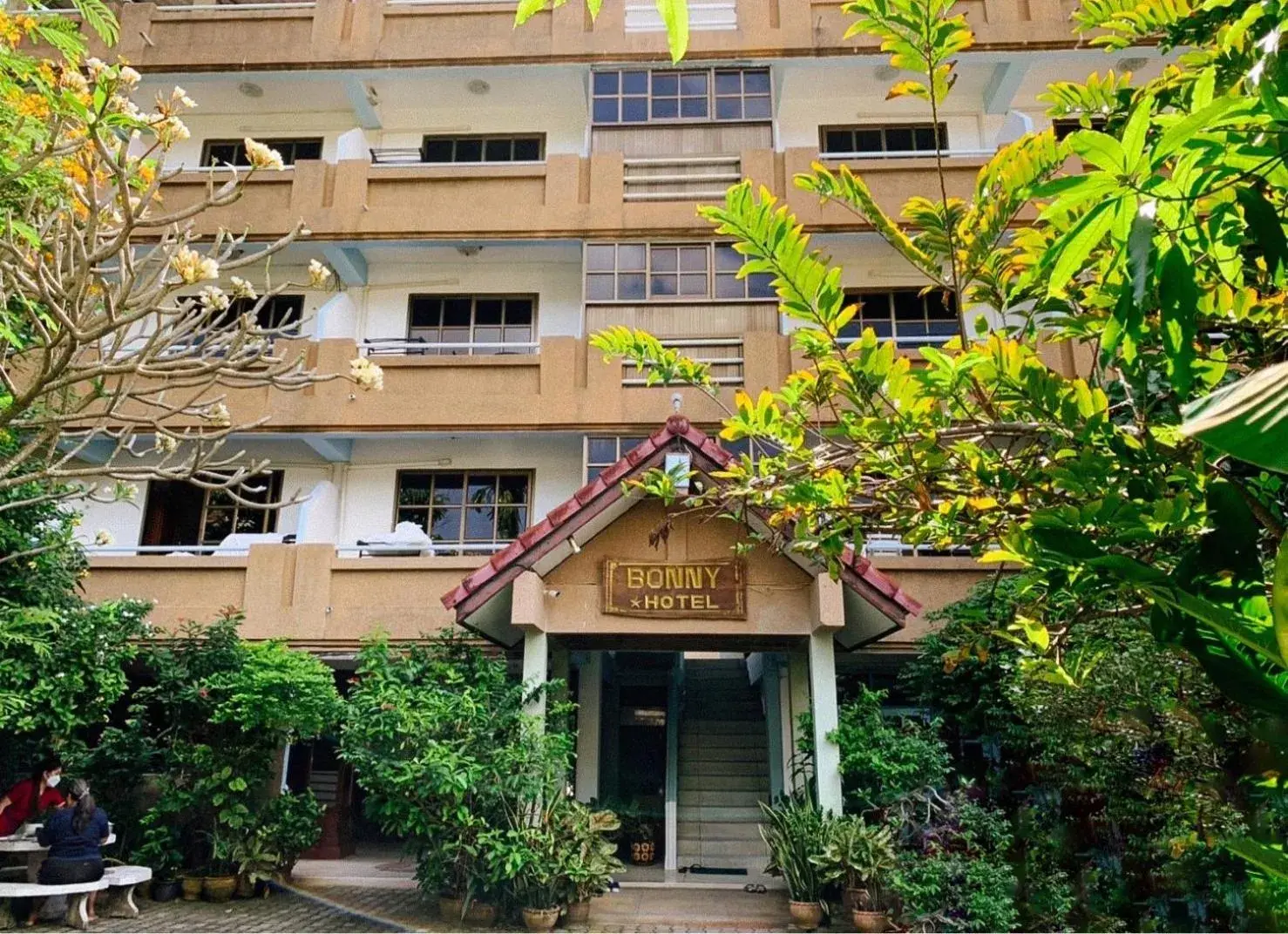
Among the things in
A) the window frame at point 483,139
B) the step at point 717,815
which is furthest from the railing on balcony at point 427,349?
the step at point 717,815

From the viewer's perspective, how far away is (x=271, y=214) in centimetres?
1320

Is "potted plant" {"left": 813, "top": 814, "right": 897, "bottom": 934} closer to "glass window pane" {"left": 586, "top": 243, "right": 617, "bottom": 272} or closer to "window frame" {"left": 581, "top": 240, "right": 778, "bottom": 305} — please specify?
"window frame" {"left": 581, "top": 240, "right": 778, "bottom": 305}

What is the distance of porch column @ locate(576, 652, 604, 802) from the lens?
11211 mm

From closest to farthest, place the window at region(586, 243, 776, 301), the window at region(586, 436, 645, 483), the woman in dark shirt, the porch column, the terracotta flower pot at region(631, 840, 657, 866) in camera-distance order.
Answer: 1. the woman in dark shirt
2. the terracotta flower pot at region(631, 840, 657, 866)
3. the porch column
4. the window at region(586, 436, 645, 483)
5. the window at region(586, 243, 776, 301)

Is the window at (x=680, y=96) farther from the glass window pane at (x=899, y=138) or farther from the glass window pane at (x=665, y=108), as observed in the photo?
the glass window pane at (x=899, y=138)

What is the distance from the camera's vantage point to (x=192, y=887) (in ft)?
29.3

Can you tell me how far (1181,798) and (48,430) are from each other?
6982mm

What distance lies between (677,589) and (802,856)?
2.65 meters

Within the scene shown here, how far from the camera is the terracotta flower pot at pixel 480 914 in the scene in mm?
8016

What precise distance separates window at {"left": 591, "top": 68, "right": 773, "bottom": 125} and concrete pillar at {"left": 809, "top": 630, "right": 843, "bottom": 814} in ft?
26.4

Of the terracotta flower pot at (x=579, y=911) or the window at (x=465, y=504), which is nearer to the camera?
the terracotta flower pot at (x=579, y=911)

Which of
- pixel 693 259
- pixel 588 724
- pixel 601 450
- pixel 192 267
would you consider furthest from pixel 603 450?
pixel 192 267

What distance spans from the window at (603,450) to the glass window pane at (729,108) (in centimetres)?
495

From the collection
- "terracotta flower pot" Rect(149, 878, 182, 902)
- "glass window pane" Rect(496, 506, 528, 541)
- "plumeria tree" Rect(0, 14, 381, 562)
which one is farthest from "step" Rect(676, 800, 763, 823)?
"plumeria tree" Rect(0, 14, 381, 562)
